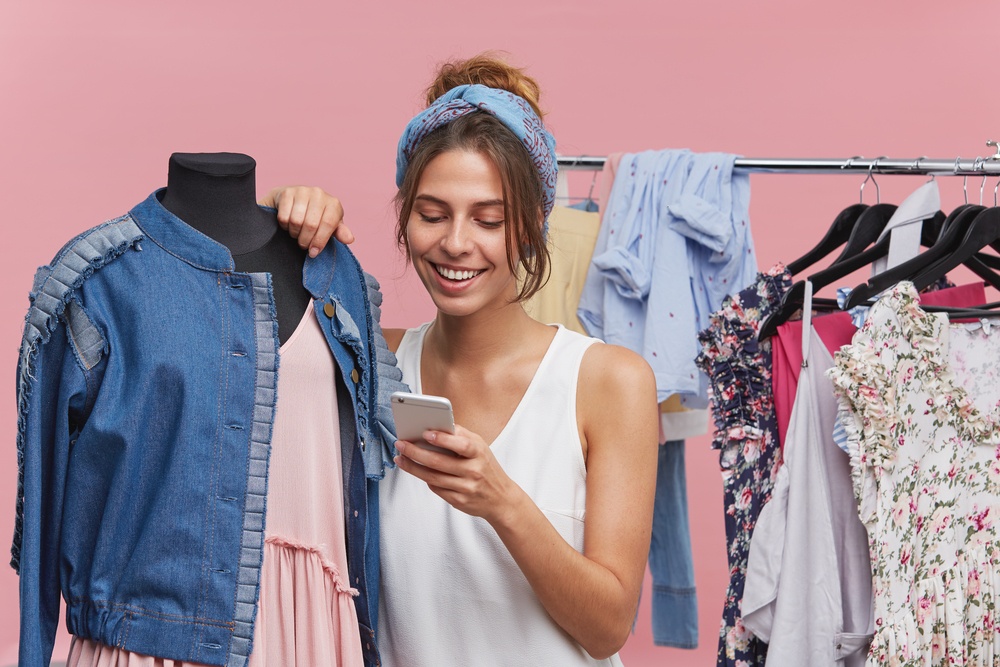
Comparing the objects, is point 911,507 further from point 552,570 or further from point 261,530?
point 261,530

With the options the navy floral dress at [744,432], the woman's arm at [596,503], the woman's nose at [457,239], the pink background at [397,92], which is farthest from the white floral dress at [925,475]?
the pink background at [397,92]

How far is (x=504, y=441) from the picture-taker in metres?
1.73

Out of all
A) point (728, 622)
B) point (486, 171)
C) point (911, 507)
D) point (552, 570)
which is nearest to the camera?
point (552, 570)

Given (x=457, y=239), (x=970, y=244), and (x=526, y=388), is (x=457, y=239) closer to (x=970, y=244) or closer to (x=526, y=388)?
(x=526, y=388)

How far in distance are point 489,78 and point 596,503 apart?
2.32ft

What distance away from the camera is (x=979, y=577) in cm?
206

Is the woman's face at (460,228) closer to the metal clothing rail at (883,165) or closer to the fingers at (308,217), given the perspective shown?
the fingers at (308,217)

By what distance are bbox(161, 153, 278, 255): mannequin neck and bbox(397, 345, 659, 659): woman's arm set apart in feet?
1.44

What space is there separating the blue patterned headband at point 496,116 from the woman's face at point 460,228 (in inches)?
2.9

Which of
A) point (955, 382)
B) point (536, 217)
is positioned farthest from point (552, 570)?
point (955, 382)

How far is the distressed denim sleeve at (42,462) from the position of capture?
141 cm

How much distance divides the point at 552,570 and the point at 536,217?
541 mm

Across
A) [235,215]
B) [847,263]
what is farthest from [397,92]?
[235,215]

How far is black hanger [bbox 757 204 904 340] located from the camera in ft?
7.07
